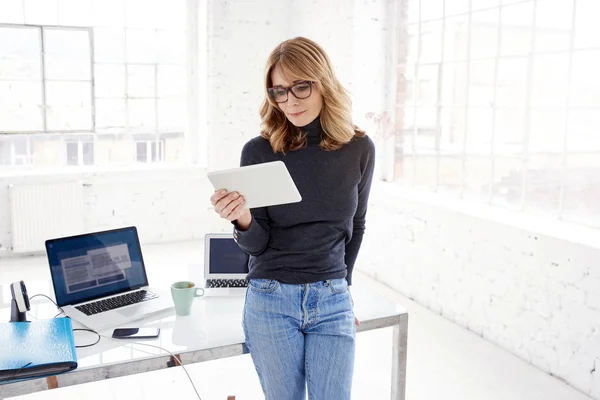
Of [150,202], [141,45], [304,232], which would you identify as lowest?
[150,202]

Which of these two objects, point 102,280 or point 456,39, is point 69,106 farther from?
point 102,280

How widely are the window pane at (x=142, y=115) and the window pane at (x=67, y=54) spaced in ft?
1.52

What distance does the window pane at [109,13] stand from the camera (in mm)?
5113

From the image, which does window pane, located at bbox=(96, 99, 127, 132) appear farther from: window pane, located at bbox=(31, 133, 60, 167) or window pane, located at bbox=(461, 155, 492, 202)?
window pane, located at bbox=(461, 155, 492, 202)

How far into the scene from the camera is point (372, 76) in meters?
4.60

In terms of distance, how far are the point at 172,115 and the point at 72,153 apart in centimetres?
97

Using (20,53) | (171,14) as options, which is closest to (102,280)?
(20,53)

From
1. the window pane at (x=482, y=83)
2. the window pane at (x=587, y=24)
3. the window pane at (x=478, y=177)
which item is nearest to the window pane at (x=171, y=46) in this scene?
the window pane at (x=482, y=83)

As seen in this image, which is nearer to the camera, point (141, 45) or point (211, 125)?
point (141, 45)

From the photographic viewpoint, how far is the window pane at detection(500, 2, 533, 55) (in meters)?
3.29

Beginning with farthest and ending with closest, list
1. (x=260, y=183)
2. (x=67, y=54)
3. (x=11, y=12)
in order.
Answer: (x=67, y=54) → (x=11, y=12) → (x=260, y=183)

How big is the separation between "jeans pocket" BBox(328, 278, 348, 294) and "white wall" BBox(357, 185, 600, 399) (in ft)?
5.23

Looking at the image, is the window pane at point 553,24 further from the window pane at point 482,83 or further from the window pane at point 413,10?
the window pane at point 413,10

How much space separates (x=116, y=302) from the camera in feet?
6.50
